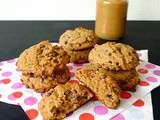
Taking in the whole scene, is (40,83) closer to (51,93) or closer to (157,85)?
(51,93)

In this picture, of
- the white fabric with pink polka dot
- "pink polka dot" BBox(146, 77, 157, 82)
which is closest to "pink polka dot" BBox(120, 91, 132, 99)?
the white fabric with pink polka dot

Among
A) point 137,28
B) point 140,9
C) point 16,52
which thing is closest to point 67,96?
point 16,52

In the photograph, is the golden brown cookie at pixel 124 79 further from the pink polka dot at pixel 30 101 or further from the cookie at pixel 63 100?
the pink polka dot at pixel 30 101

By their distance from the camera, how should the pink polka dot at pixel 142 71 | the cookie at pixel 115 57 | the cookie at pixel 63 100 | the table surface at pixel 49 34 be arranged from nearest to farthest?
the cookie at pixel 63 100 → the cookie at pixel 115 57 → the pink polka dot at pixel 142 71 → the table surface at pixel 49 34

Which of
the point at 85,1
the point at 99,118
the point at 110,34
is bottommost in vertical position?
the point at 99,118

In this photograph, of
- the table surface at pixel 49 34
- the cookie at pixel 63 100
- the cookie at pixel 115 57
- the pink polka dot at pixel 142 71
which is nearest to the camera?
the cookie at pixel 63 100

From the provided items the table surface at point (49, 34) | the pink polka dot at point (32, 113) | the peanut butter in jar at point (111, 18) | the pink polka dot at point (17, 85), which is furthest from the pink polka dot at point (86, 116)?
the peanut butter in jar at point (111, 18)

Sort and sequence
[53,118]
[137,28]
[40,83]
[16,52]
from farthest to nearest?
1. [137,28]
2. [16,52]
3. [40,83]
4. [53,118]

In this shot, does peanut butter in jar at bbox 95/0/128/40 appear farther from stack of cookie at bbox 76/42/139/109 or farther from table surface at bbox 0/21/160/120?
stack of cookie at bbox 76/42/139/109
